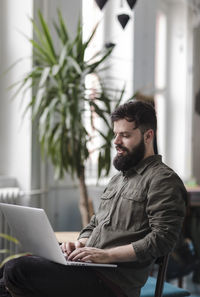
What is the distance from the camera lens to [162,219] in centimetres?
209

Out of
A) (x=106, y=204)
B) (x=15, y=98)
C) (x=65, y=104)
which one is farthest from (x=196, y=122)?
(x=106, y=204)

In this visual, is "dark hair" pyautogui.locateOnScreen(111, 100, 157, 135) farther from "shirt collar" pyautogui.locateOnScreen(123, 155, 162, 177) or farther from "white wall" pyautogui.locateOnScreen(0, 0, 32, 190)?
"white wall" pyautogui.locateOnScreen(0, 0, 32, 190)

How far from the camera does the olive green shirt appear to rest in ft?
6.89

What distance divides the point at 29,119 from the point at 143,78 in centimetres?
239

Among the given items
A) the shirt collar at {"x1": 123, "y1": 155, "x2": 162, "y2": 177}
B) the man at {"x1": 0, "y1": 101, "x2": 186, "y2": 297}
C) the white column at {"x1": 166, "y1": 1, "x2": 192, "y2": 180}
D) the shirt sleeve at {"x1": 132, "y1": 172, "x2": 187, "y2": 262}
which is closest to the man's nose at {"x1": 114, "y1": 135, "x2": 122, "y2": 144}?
the man at {"x1": 0, "y1": 101, "x2": 186, "y2": 297}

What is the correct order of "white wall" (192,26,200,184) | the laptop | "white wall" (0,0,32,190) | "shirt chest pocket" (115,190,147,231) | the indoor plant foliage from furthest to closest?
"white wall" (192,26,200,184)
"white wall" (0,0,32,190)
the indoor plant foliage
"shirt chest pocket" (115,190,147,231)
the laptop

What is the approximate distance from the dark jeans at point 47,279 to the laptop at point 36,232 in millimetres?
53

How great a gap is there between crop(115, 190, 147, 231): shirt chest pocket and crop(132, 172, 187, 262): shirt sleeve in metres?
0.04

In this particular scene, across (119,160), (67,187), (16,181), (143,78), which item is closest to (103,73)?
(143,78)

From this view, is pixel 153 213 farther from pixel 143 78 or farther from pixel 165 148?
pixel 165 148

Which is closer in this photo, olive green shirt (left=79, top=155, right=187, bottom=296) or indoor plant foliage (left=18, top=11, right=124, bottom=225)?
olive green shirt (left=79, top=155, right=187, bottom=296)

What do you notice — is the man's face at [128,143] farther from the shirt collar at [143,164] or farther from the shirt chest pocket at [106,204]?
the shirt chest pocket at [106,204]

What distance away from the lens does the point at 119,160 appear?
232 centimetres

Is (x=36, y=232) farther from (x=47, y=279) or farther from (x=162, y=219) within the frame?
(x=162, y=219)
